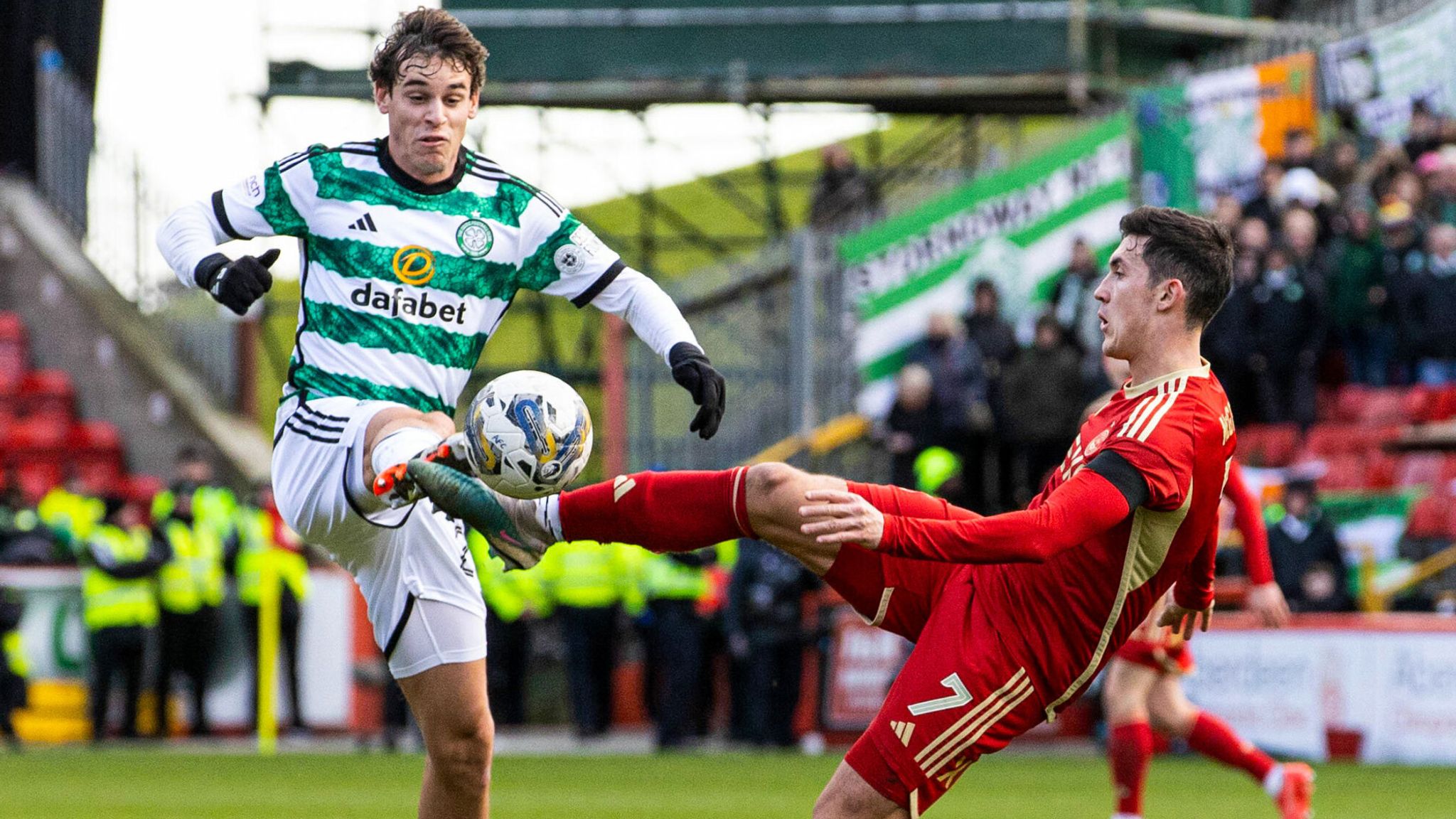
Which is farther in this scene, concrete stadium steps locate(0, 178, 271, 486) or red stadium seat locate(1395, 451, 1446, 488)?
concrete stadium steps locate(0, 178, 271, 486)

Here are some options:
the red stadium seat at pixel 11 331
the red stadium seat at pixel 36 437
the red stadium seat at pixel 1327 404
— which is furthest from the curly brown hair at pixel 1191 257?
the red stadium seat at pixel 11 331

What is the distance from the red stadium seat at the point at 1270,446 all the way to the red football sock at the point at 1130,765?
7.47 m

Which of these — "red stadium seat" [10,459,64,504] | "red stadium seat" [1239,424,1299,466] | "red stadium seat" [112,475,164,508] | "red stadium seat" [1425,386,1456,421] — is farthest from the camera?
"red stadium seat" [10,459,64,504]

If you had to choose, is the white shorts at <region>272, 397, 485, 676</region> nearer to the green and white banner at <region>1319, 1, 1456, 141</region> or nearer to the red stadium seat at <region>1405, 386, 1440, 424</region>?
the red stadium seat at <region>1405, 386, 1440, 424</region>

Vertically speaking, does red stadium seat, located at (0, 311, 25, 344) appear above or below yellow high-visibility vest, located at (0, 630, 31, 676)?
above

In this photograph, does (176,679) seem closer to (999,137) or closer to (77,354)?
(77,354)

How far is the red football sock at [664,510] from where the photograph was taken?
18.0 feet

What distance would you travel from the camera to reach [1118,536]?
5.52m

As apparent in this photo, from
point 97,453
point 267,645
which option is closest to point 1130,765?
point 267,645

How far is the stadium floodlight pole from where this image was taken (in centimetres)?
1630

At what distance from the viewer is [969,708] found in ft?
18.0

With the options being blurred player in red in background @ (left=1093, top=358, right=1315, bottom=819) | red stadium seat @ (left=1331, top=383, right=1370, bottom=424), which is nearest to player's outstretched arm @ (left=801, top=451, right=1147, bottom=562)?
blurred player in red in background @ (left=1093, top=358, right=1315, bottom=819)

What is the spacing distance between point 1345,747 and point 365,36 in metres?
12.7

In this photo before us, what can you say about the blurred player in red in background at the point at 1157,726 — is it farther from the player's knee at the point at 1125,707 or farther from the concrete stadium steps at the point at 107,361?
the concrete stadium steps at the point at 107,361
